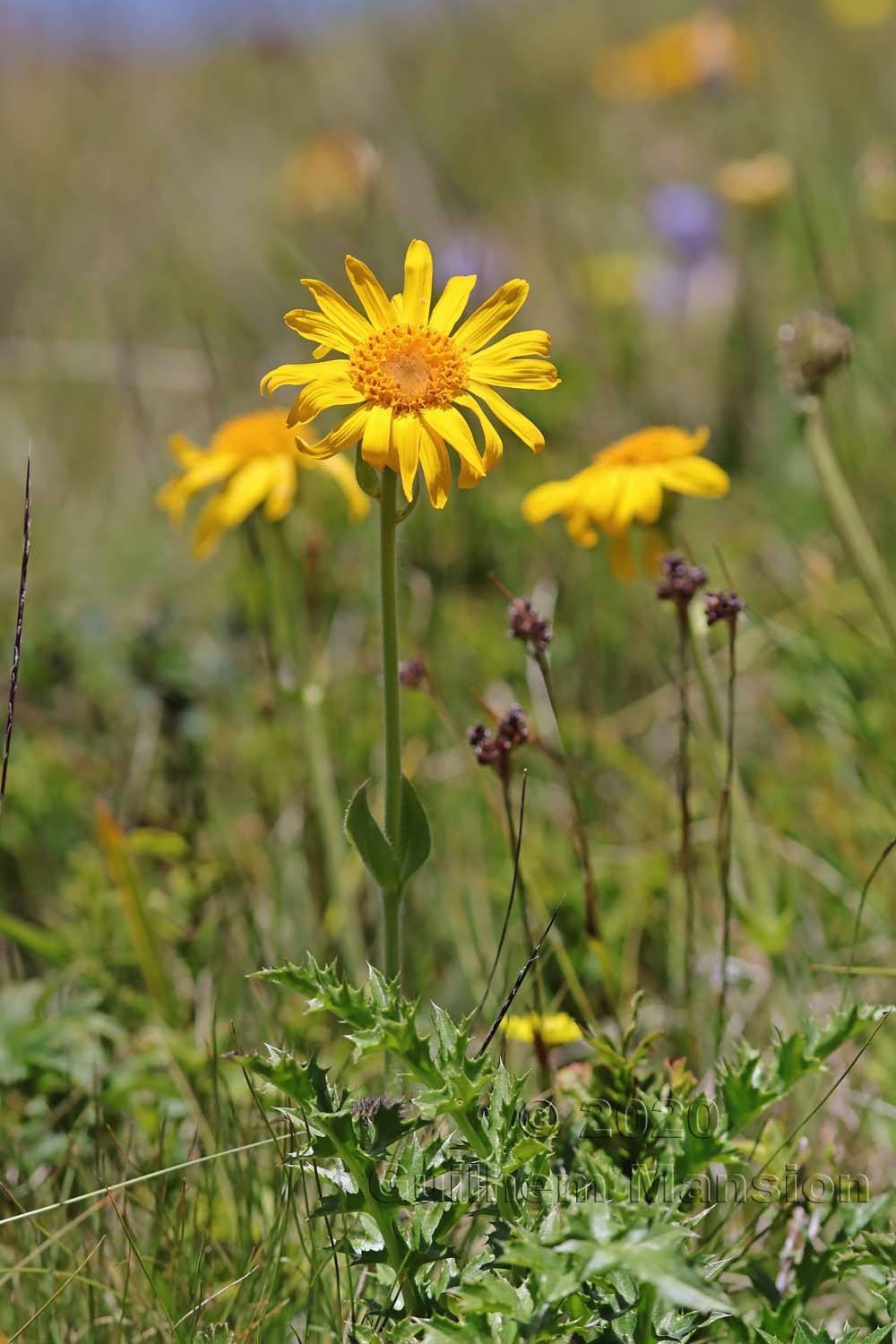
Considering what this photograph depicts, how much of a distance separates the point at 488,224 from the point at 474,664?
301cm

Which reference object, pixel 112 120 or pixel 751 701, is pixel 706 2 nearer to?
pixel 112 120

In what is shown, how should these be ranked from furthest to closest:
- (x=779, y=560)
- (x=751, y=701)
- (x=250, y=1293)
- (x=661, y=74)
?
(x=661, y=74) → (x=779, y=560) → (x=751, y=701) → (x=250, y=1293)

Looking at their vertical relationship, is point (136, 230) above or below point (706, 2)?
below

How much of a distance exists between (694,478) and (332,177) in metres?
2.94

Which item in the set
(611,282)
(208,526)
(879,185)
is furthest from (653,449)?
(611,282)

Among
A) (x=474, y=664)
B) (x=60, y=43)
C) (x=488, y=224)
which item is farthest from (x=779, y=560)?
(x=60, y=43)

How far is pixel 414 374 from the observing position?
1.22m

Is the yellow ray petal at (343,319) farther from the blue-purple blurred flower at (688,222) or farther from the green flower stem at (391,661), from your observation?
the blue-purple blurred flower at (688,222)

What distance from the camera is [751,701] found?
2.53 m

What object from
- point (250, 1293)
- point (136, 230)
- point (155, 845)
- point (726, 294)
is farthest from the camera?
point (136, 230)

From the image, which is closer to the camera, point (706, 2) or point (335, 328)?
point (335, 328)

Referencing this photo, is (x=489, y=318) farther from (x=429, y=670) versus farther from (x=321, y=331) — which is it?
(x=429, y=670)

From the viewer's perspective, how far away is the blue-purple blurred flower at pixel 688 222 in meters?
4.07

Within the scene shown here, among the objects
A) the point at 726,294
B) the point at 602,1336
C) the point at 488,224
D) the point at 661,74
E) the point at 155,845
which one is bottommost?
the point at 602,1336
